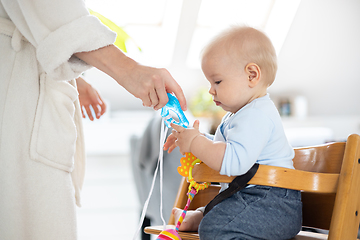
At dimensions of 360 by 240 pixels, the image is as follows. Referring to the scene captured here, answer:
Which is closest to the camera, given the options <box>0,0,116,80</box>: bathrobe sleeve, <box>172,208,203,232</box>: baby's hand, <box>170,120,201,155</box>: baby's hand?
<box>0,0,116,80</box>: bathrobe sleeve

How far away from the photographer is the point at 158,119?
1802 mm

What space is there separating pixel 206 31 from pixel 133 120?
1.55 metres

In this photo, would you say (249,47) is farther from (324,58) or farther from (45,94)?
(324,58)

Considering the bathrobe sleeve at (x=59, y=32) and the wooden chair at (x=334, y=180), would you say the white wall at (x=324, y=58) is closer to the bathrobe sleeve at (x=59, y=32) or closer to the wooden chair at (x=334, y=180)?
the wooden chair at (x=334, y=180)

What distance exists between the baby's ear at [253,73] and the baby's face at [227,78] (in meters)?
0.01

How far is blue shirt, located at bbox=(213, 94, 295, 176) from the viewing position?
32.2 inches

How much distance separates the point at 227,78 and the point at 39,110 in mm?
502

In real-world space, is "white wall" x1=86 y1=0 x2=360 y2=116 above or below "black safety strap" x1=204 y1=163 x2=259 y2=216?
above

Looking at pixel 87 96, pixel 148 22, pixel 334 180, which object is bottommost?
pixel 334 180

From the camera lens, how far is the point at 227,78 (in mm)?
944

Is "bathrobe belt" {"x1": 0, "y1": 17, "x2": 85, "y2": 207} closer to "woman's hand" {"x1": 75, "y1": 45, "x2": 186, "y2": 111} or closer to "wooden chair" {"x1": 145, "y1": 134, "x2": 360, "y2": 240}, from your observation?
"woman's hand" {"x1": 75, "y1": 45, "x2": 186, "y2": 111}

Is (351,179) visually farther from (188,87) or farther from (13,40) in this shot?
(188,87)

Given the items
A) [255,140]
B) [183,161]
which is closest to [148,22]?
[183,161]

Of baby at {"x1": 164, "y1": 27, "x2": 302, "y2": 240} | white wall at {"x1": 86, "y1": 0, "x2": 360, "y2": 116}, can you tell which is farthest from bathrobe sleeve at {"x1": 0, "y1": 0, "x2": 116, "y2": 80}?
white wall at {"x1": 86, "y1": 0, "x2": 360, "y2": 116}
